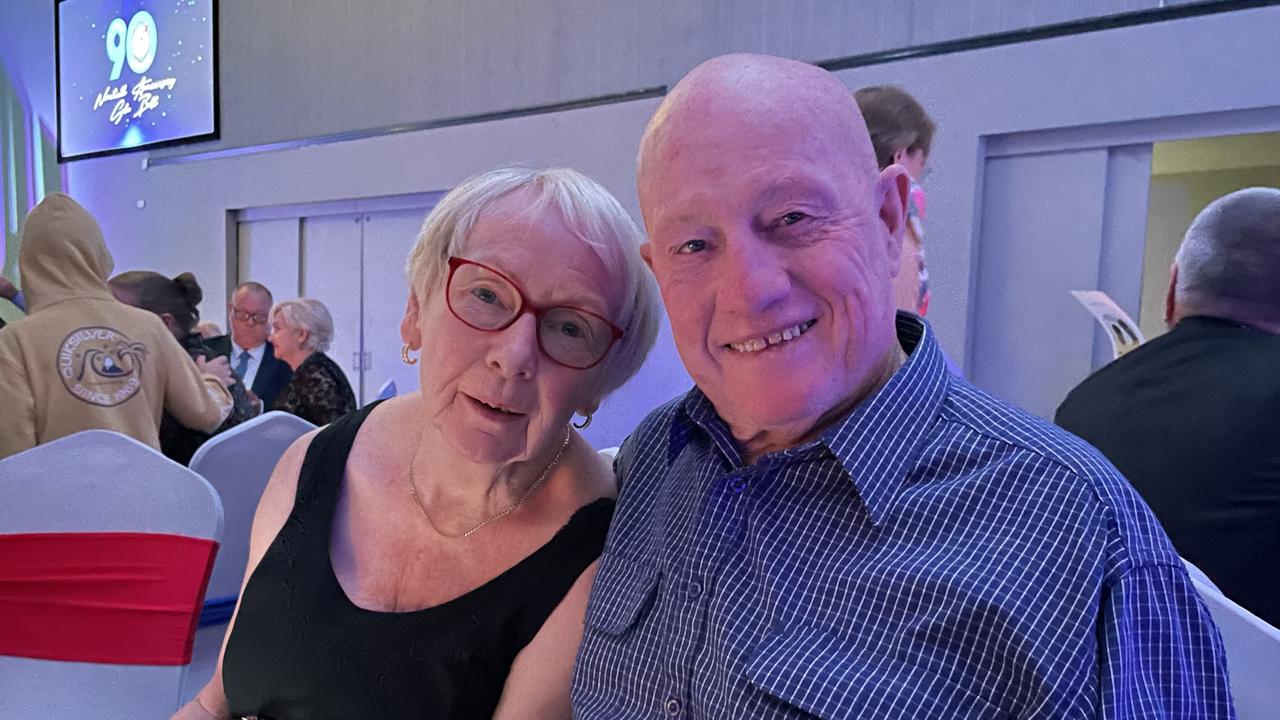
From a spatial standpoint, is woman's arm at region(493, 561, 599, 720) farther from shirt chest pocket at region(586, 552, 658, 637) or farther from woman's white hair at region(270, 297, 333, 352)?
woman's white hair at region(270, 297, 333, 352)

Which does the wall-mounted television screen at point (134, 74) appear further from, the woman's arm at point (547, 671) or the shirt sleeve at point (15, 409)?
the woman's arm at point (547, 671)

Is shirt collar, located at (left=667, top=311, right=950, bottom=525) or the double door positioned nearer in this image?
shirt collar, located at (left=667, top=311, right=950, bottom=525)

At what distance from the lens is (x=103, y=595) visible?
180 cm

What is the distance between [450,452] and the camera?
4.52 feet

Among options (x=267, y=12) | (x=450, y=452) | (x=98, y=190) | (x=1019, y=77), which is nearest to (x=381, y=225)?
(x=267, y=12)

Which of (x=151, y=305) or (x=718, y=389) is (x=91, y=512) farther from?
(x=151, y=305)

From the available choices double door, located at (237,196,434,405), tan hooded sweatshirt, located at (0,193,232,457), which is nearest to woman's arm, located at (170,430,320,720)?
tan hooded sweatshirt, located at (0,193,232,457)

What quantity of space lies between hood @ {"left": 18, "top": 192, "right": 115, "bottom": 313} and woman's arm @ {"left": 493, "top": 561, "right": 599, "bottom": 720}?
2.30 meters

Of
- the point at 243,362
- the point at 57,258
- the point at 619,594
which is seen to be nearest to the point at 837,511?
the point at 619,594

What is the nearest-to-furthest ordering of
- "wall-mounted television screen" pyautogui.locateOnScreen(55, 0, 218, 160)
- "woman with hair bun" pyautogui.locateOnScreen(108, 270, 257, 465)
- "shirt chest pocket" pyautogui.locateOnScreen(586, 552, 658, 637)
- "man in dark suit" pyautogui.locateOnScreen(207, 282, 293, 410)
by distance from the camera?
"shirt chest pocket" pyautogui.locateOnScreen(586, 552, 658, 637) → "woman with hair bun" pyautogui.locateOnScreen(108, 270, 257, 465) → "man in dark suit" pyautogui.locateOnScreen(207, 282, 293, 410) → "wall-mounted television screen" pyautogui.locateOnScreen(55, 0, 218, 160)

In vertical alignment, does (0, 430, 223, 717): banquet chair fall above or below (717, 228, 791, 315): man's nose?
below

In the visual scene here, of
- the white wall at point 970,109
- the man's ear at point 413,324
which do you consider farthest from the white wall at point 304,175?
the man's ear at point 413,324

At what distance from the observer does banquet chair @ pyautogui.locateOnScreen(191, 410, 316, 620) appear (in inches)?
93.9

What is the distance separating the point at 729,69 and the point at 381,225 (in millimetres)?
6344
